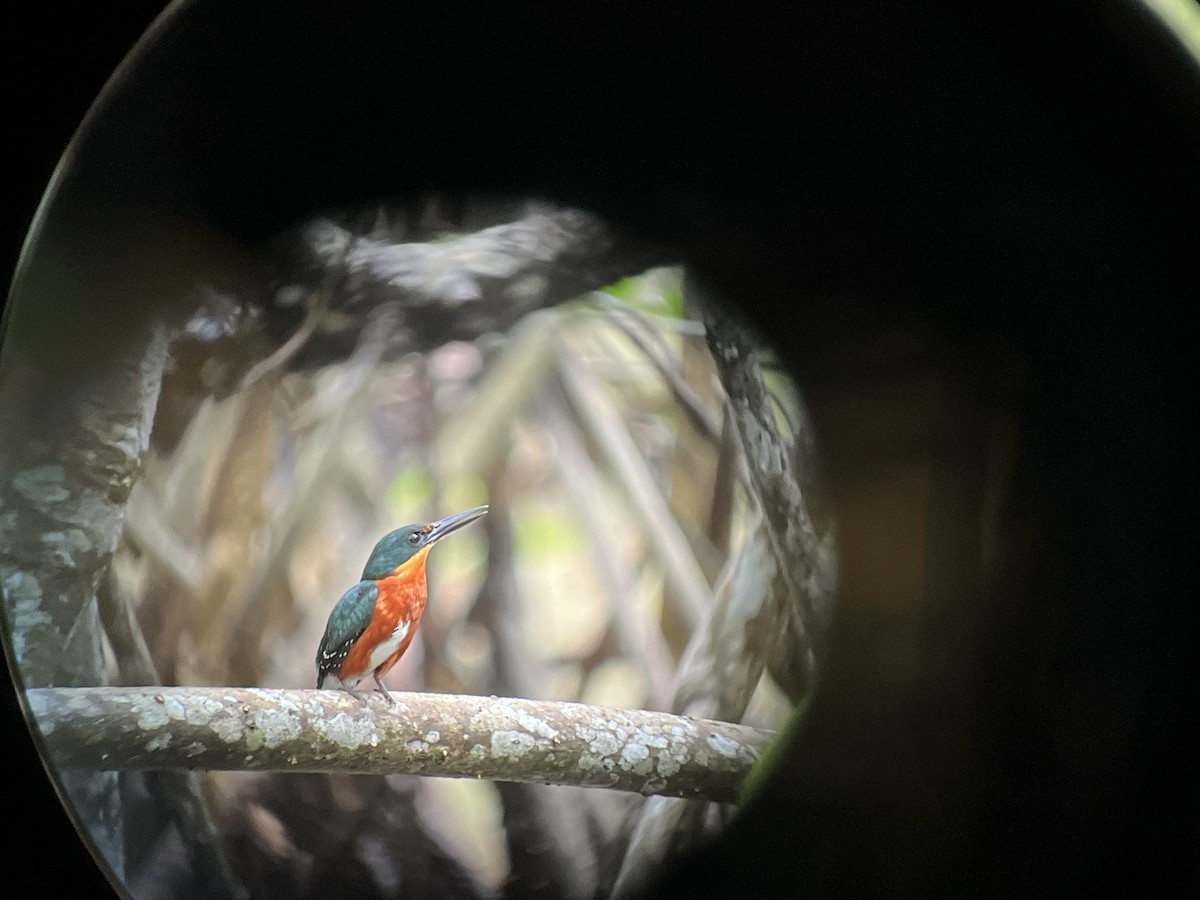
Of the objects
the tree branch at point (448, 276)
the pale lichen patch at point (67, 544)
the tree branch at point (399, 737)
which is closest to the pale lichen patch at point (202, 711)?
the tree branch at point (399, 737)

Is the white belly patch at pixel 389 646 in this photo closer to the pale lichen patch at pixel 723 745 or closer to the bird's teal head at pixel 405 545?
the bird's teal head at pixel 405 545

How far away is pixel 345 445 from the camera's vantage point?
65cm

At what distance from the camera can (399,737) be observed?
63cm

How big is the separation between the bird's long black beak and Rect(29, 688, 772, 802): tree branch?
0.35ft

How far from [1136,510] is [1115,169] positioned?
20 centimetres

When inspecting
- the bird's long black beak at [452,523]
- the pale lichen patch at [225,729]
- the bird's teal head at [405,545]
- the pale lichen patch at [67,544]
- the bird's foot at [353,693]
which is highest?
A: the bird's long black beak at [452,523]

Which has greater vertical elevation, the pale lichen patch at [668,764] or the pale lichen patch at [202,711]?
the pale lichen patch at [668,764]

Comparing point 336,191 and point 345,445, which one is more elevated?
point 336,191

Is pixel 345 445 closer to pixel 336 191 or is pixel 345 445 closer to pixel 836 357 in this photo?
pixel 336 191

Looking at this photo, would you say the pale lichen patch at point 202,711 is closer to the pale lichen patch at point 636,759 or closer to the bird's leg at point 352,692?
the bird's leg at point 352,692

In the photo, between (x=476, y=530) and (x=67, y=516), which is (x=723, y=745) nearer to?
(x=476, y=530)

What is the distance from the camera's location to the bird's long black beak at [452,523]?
0.66m

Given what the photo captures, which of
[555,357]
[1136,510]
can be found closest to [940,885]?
[1136,510]

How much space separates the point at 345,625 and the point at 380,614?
0.08 feet
